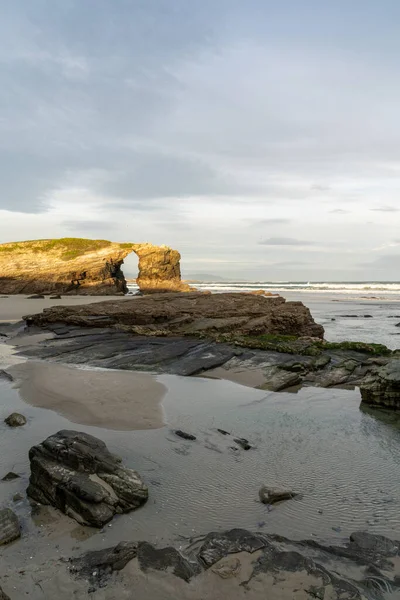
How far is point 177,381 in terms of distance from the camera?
11445 mm

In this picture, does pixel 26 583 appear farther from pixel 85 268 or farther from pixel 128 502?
pixel 85 268

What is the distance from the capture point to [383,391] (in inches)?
368

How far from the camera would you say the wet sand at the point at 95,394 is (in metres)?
8.09

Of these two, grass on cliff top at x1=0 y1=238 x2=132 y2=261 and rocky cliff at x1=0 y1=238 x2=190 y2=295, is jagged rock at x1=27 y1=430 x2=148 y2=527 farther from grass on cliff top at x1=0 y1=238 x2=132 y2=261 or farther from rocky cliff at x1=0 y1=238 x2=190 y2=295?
grass on cliff top at x1=0 y1=238 x2=132 y2=261

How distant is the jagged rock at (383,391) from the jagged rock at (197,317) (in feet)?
24.5

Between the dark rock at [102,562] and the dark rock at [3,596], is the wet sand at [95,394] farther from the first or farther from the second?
the dark rock at [3,596]

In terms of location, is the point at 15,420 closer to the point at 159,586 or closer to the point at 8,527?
the point at 8,527

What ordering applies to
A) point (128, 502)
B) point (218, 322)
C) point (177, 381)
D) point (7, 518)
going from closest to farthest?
point (7, 518) → point (128, 502) → point (177, 381) → point (218, 322)

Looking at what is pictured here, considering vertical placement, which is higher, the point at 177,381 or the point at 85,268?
the point at 85,268

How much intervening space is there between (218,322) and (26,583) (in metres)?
14.6

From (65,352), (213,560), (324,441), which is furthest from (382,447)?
(65,352)

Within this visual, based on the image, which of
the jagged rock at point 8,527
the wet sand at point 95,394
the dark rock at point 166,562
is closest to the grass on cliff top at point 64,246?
the wet sand at point 95,394

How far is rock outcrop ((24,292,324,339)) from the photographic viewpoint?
17797 millimetres

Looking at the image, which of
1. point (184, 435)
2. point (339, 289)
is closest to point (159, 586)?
point (184, 435)
